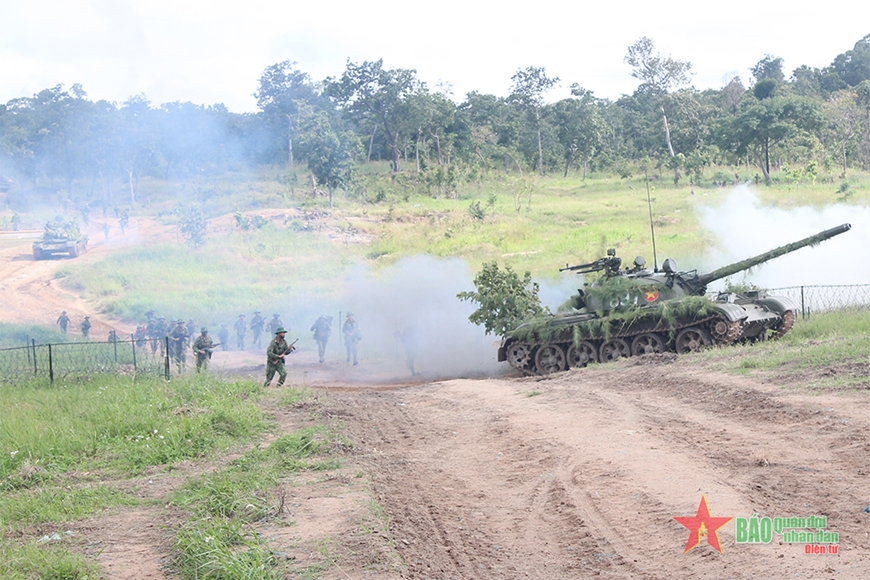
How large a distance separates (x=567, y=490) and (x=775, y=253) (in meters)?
10.5

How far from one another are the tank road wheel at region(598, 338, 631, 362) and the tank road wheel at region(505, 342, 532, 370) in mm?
1571

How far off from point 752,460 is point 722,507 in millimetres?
1504

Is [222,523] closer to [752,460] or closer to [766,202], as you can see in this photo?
[752,460]

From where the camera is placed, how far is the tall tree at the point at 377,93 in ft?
147

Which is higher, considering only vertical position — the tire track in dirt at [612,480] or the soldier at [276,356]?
the soldier at [276,356]

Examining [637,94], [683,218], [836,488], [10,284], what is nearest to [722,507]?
[836,488]

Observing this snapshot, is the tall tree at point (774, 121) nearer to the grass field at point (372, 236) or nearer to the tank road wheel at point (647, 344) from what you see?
the grass field at point (372, 236)

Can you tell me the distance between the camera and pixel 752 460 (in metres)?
7.86

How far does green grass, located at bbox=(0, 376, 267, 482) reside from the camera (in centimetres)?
947

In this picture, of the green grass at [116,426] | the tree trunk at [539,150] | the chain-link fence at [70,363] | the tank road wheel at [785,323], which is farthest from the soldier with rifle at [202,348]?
the tree trunk at [539,150]

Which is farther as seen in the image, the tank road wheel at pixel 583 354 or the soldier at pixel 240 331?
the soldier at pixel 240 331

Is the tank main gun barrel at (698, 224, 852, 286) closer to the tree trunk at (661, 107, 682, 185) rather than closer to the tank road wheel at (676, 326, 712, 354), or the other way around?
the tank road wheel at (676, 326, 712, 354)

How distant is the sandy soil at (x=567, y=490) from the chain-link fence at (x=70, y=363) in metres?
4.17

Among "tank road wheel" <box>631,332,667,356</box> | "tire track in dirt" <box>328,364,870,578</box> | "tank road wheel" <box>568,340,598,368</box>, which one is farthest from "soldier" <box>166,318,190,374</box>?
"tank road wheel" <box>631,332,667,356</box>
